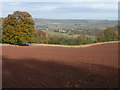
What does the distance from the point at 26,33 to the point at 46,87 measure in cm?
2730

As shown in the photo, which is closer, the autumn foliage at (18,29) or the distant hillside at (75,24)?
the autumn foliage at (18,29)

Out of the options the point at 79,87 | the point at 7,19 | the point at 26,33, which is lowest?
the point at 79,87

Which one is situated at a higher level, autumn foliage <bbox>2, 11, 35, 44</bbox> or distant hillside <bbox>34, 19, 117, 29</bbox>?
distant hillside <bbox>34, 19, 117, 29</bbox>

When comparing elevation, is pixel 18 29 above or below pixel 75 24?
below

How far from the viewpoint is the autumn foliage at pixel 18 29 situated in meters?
31.2

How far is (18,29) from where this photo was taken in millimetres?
31125

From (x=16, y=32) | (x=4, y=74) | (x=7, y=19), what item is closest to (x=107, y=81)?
(x=4, y=74)

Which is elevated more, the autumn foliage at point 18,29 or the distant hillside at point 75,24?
the distant hillside at point 75,24

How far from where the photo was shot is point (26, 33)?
31766 mm

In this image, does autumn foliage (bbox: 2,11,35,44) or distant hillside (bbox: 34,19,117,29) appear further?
distant hillside (bbox: 34,19,117,29)

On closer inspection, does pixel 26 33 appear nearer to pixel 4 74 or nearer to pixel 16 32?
pixel 16 32

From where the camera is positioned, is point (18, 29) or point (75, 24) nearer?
point (18, 29)

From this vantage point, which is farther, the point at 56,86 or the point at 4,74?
the point at 4,74

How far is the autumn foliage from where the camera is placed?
31188 mm
